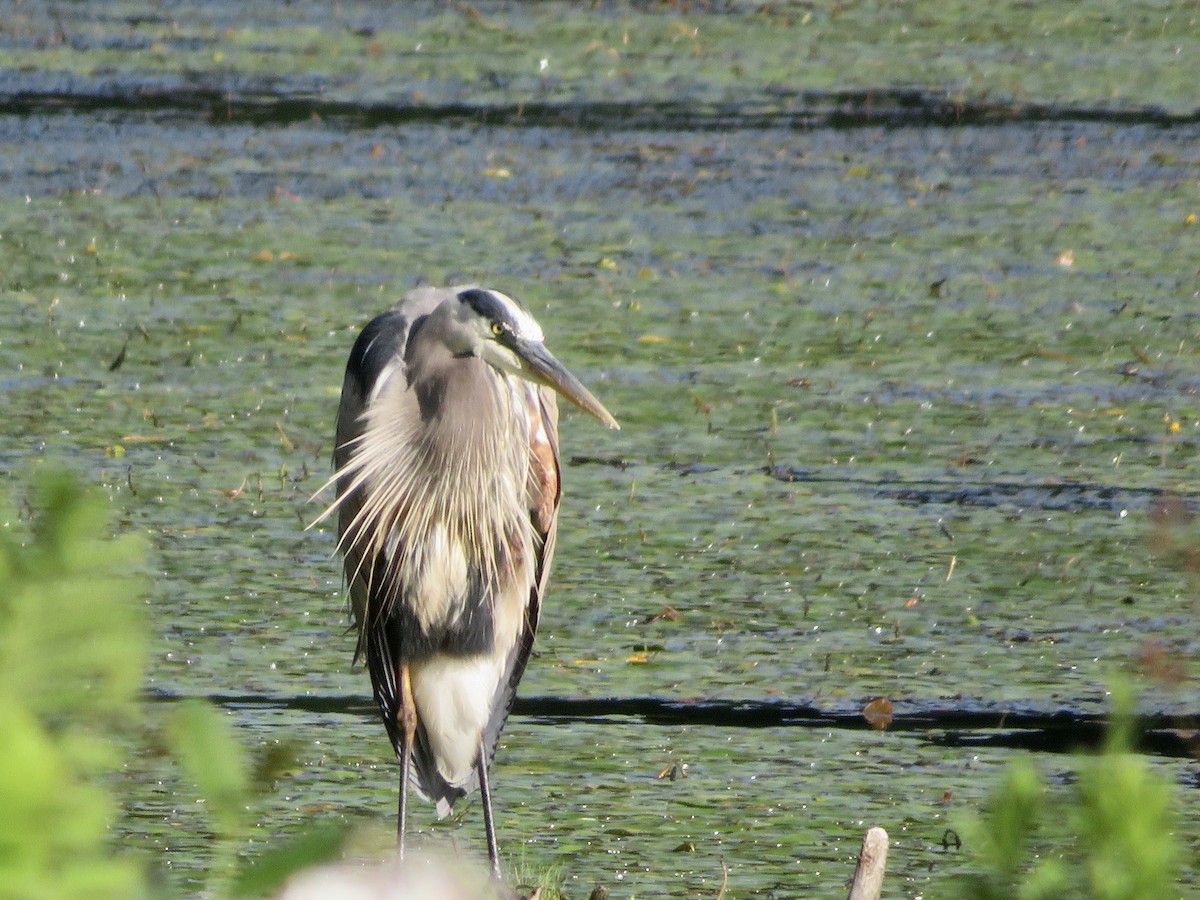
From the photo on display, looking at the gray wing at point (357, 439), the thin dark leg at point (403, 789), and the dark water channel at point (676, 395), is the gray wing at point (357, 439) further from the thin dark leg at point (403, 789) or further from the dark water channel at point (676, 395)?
the dark water channel at point (676, 395)

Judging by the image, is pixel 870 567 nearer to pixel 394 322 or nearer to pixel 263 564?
pixel 263 564

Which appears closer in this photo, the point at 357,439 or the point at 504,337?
the point at 504,337

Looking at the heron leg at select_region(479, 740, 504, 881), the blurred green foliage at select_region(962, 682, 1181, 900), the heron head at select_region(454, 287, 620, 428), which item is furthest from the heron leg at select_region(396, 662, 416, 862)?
the blurred green foliage at select_region(962, 682, 1181, 900)

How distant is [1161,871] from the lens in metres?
0.92

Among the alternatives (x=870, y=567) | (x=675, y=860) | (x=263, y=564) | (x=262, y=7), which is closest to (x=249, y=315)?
(x=263, y=564)

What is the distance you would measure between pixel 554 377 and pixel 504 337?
0.42 ft

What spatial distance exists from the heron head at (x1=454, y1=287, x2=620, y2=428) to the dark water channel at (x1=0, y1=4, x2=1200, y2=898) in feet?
2.53

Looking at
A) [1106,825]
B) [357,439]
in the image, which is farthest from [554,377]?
[1106,825]

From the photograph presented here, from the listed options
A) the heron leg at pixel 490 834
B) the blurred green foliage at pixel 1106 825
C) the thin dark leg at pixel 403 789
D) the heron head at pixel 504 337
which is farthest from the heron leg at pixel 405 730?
the blurred green foliage at pixel 1106 825

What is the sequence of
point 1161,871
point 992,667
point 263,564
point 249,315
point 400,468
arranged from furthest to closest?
point 249,315
point 263,564
point 992,667
point 400,468
point 1161,871

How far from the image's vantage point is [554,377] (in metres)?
3.48

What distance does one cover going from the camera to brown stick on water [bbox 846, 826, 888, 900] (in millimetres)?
2531

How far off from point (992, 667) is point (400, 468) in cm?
160

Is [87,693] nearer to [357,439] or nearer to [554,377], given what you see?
[554,377]
